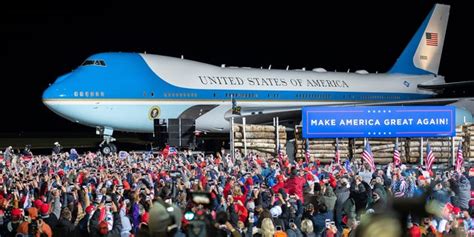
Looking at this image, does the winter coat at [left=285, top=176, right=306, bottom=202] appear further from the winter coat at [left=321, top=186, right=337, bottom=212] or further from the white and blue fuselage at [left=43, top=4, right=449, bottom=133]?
the white and blue fuselage at [left=43, top=4, right=449, bottom=133]

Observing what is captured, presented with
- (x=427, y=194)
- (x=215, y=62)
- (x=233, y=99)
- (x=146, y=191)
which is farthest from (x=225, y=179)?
(x=215, y=62)

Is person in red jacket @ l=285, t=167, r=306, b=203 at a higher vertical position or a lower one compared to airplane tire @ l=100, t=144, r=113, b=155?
lower

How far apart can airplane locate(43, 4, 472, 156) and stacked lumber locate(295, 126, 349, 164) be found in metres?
6.13

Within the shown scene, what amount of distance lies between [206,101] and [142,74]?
353 centimetres

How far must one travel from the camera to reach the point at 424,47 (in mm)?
46906

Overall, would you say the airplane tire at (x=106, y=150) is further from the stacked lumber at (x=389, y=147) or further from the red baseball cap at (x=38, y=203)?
the red baseball cap at (x=38, y=203)

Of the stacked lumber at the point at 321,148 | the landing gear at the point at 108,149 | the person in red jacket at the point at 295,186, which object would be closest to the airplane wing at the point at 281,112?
the stacked lumber at the point at 321,148

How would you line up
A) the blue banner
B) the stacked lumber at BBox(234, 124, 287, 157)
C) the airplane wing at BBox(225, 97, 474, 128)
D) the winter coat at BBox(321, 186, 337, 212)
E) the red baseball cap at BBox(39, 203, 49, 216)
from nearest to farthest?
the red baseball cap at BBox(39, 203, 49, 216) → the winter coat at BBox(321, 186, 337, 212) → the blue banner → the stacked lumber at BBox(234, 124, 287, 157) → the airplane wing at BBox(225, 97, 474, 128)

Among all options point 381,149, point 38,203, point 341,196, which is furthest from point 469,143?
point 38,203

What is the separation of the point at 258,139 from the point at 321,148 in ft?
7.77

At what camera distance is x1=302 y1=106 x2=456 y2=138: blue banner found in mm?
27375

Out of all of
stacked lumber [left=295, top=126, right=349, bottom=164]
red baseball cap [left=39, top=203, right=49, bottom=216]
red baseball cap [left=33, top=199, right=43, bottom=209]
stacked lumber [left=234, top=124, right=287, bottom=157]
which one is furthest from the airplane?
Result: red baseball cap [left=39, top=203, right=49, bottom=216]

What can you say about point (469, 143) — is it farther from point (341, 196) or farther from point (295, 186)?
point (341, 196)

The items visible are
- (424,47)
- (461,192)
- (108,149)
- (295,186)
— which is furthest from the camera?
(424,47)
